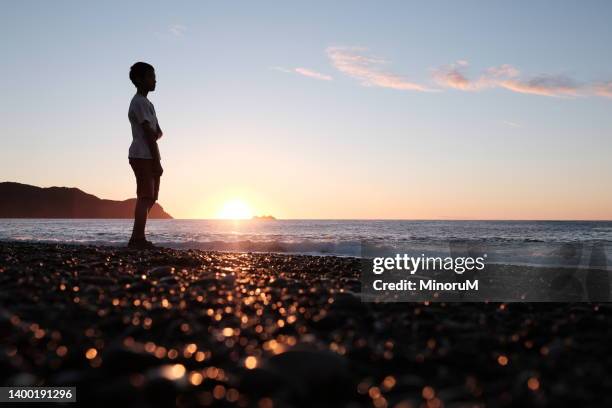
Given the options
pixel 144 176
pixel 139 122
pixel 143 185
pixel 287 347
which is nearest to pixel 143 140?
pixel 139 122

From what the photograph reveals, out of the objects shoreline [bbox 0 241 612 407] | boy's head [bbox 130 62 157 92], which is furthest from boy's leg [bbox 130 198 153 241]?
shoreline [bbox 0 241 612 407]

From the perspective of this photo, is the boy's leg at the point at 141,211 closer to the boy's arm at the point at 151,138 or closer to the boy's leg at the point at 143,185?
the boy's leg at the point at 143,185

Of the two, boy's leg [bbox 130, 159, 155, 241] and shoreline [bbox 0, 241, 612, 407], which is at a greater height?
boy's leg [bbox 130, 159, 155, 241]

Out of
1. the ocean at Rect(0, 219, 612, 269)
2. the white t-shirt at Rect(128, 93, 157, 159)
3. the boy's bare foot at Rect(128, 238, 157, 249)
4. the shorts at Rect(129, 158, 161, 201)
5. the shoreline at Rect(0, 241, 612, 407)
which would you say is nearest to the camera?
the shoreline at Rect(0, 241, 612, 407)

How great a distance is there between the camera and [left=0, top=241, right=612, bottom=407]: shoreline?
1842 mm

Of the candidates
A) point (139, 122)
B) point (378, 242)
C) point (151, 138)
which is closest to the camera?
point (139, 122)

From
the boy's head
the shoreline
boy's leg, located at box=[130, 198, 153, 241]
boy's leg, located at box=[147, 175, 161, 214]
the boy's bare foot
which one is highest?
the boy's head

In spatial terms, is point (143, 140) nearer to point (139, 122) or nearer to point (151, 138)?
point (151, 138)

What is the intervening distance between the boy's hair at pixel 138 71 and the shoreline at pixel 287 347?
5.57 metres

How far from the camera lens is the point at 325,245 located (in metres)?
18.2

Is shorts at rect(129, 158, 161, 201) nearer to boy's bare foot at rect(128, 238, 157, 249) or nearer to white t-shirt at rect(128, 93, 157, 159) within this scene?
white t-shirt at rect(128, 93, 157, 159)

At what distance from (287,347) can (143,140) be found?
7527 millimetres

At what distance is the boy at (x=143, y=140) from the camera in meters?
8.80

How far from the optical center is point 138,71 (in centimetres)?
899
